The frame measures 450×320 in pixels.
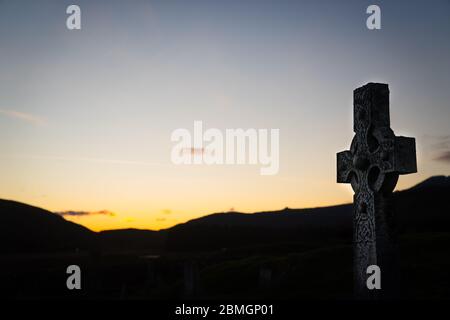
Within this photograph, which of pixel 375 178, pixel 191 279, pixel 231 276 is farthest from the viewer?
pixel 231 276

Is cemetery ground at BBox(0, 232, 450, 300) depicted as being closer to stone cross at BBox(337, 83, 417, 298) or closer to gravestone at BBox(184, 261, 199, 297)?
gravestone at BBox(184, 261, 199, 297)

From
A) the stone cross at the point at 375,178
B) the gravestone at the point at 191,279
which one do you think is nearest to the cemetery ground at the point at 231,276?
the gravestone at the point at 191,279

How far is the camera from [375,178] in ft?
38.5

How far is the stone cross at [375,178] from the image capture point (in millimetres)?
11047

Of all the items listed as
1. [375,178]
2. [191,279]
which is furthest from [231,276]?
[375,178]

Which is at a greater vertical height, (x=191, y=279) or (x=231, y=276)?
(x=191, y=279)

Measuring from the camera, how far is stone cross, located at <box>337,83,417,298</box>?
11.0m

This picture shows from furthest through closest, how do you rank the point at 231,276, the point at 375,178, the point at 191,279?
the point at 231,276 → the point at 191,279 → the point at 375,178

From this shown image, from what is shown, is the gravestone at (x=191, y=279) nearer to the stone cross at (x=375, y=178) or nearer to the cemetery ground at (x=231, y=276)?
the cemetery ground at (x=231, y=276)

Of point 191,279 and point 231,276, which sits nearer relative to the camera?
point 191,279

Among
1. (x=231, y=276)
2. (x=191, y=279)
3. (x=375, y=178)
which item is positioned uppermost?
Result: (x=375, y=178)

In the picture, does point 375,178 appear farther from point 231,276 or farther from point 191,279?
point 231,276
